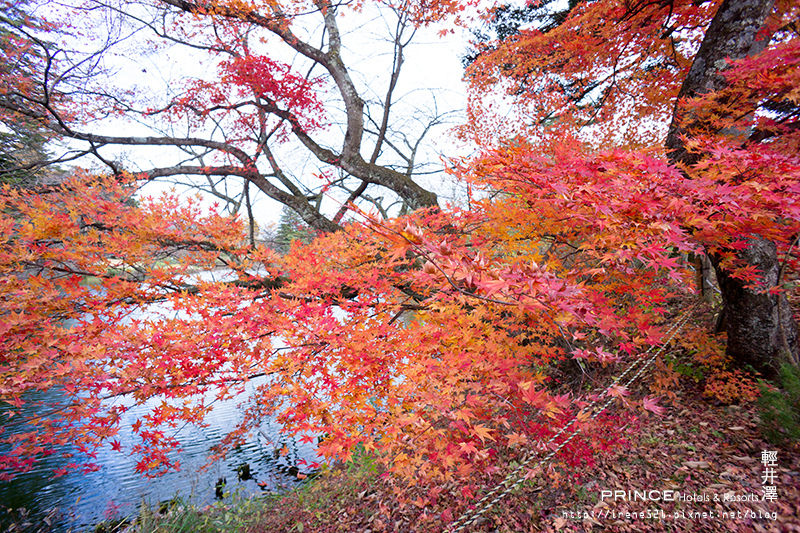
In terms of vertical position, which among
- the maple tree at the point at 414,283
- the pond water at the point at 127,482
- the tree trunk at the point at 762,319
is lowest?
the pond water at the point at 127,482

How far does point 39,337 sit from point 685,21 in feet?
36.1

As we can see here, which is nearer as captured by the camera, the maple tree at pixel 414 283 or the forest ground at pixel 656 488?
the maple tree at pixel 414 283

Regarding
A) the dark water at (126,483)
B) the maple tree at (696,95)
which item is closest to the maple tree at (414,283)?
the maple tree at (696,95)

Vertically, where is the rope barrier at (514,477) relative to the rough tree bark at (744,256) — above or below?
below

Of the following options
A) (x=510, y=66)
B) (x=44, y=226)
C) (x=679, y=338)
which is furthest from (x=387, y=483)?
(x=510, y=66)

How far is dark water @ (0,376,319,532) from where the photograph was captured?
602cm

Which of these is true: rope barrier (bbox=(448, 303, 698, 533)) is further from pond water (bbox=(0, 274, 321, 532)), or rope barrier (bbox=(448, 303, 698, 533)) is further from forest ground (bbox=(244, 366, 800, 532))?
pond water (bbox=(0, 274, 321, 532))

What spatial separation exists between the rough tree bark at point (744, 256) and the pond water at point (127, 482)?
7110 millimetres

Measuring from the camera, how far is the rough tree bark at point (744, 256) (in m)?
3.57

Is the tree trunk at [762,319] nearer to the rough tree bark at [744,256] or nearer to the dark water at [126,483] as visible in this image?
the rough tree bark at [744,256]

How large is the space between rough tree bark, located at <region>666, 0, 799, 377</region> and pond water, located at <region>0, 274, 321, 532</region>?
711 centimetres

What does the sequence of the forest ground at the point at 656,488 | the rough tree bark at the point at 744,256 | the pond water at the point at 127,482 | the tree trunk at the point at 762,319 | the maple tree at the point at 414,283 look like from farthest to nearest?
the pond water at the point at 127,482
the tree trunk at the point at 762,319
the rough tree bark at the point at 744,256
the forest ground at the point at 656,488
the maple tree at the point at 414,283

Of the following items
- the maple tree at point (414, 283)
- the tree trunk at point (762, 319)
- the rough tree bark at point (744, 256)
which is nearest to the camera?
the maple tree at point (414, 283)

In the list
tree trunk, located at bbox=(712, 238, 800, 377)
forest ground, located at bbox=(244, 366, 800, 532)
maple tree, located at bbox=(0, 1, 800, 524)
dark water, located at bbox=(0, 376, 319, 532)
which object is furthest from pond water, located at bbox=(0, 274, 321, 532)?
tree trunk, located at bbox=(712, 238, 800, 377)
